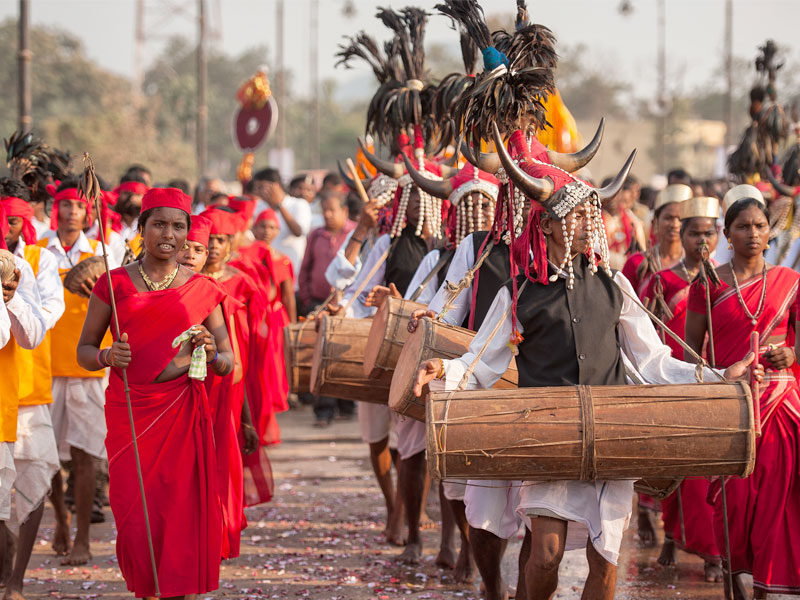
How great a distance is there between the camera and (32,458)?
21.5 feet

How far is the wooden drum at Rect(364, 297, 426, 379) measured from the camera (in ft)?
20.8

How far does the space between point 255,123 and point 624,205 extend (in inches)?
295

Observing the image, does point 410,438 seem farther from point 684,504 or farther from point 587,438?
point 587,438

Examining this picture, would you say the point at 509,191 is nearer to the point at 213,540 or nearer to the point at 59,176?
the point at 213,540

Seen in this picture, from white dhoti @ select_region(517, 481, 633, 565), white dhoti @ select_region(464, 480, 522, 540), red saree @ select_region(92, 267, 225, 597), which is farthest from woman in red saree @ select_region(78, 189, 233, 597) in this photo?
white dhoti @ select_region(517, 481, 633, 565)

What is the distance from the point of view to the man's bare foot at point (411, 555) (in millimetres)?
7441

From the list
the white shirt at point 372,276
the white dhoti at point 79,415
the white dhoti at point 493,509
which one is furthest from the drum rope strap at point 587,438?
the white dhoti at point 79,415

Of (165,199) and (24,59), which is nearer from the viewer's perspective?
(165,199)

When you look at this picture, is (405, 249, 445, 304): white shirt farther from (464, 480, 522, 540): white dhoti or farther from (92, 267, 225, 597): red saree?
(92, 267, 225, 597): red saree

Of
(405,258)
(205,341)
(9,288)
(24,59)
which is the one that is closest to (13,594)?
(9,288)

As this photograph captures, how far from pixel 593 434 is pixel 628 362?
0.82m

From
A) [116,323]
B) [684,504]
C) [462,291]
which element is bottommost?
[684,504]

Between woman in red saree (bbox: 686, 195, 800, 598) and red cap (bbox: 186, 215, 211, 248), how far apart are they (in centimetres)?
284

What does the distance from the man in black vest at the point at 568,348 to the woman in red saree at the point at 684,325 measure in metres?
1.77
